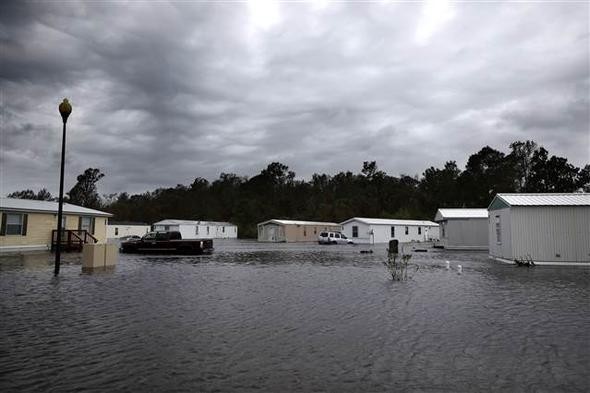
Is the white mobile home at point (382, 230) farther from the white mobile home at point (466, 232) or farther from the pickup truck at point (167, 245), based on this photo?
the pickup truck at point (167, 245)

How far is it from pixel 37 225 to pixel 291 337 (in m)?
28.6

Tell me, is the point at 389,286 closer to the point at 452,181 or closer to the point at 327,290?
the point at 327,290

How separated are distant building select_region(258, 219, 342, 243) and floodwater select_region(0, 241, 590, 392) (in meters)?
49.8

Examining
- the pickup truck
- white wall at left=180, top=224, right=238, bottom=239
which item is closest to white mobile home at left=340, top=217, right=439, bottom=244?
white wall at left=180, top=224, right=238, bottom=239

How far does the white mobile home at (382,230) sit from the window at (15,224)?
3832 cm

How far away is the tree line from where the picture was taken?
8462 centimetres

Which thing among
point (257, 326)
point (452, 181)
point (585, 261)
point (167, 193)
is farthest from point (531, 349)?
point (167, 193)

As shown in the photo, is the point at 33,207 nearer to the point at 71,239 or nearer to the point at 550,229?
the point at 71,239

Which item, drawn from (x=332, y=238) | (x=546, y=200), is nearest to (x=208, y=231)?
(x=332, y=238)

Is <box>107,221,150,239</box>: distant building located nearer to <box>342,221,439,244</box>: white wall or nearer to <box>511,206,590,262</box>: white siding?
<box>342,221,439,244</box>: white wall

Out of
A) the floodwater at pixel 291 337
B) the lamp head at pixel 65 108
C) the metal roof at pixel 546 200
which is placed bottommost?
the floodwater at pixel 291 337

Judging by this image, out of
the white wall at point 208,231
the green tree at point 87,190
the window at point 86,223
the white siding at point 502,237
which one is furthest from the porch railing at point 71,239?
the green tree at point 87,190

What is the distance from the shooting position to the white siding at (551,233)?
23.5 meters

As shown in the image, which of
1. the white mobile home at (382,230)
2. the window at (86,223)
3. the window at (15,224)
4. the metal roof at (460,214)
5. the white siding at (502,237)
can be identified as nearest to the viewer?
the white siding at (502,237)
